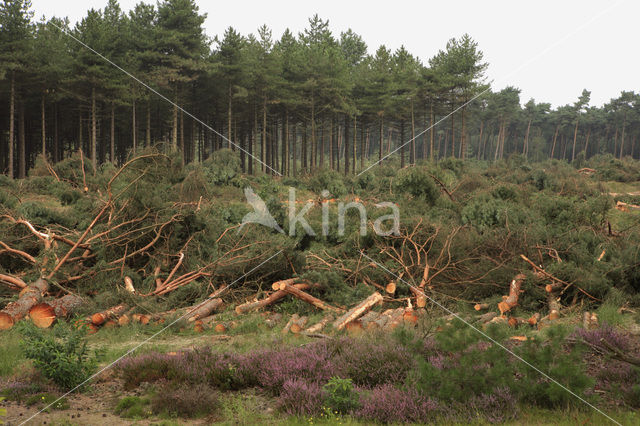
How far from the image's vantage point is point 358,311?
8430 mm

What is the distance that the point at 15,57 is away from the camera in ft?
99.2

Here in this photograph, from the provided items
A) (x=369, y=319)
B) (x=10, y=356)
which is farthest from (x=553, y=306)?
(x=10, y=356)

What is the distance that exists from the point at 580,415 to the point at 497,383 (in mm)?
759

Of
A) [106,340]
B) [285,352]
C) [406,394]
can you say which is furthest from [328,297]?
[406,394]

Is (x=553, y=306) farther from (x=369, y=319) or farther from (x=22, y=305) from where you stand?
(x=22, y=305)

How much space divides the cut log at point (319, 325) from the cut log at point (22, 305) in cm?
498

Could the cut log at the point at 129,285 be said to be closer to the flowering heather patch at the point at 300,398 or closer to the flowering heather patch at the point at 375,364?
the flowering heather patch at the point at 375,364

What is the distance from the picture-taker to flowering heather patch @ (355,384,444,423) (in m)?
4.61

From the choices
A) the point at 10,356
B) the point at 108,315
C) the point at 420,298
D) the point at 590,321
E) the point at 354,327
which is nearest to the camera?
A: the point at 10,356

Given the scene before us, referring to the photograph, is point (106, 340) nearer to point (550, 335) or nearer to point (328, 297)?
point (328, 297)

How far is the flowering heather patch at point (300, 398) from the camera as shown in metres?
4.85

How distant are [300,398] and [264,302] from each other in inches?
180

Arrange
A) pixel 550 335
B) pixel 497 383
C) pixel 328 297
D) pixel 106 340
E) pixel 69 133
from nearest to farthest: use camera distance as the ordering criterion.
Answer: pixel 497 383, pixel 550 335, pixel 106 340, pixel 328 297, pixel 69 133

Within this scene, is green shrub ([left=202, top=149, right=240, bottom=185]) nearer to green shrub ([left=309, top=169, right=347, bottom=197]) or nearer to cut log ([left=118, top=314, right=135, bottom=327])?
green shrub ([left=309, top=169, right=347, bottom=197])
